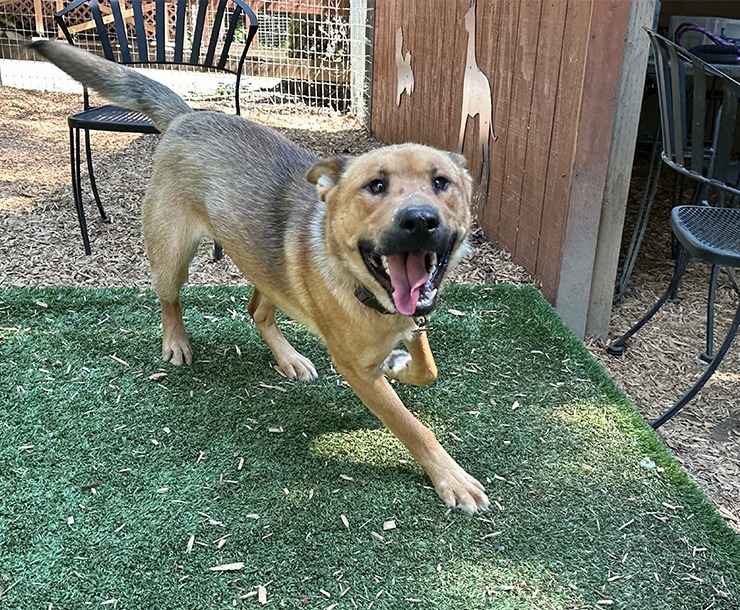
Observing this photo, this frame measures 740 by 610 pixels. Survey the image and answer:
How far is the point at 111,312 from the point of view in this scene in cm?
413

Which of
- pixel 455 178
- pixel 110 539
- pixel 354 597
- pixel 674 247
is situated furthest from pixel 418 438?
pixel 674 247

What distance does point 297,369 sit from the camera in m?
3.54

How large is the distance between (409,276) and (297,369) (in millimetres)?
1266

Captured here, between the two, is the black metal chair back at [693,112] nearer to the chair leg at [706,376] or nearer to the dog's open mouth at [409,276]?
the chair leg at [706,376]

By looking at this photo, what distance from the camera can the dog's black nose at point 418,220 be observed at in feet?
7.39

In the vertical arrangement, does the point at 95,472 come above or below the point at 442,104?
below

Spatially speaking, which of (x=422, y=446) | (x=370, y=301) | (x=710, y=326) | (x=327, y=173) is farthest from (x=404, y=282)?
(x=710, y=326)

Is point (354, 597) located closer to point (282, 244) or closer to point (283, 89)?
point (282, 244)

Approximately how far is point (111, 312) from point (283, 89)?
258 inches

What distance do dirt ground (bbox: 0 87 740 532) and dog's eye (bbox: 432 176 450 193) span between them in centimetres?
181

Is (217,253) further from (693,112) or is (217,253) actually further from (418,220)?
(693,112)

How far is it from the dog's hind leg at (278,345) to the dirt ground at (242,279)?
117cm

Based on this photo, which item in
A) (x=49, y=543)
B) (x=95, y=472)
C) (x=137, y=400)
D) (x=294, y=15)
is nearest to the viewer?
(x=49, y=543)

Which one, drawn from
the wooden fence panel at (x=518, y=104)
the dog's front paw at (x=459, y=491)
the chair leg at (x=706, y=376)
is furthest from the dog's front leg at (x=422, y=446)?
the wooden fence panel at (x=518, y=104)
